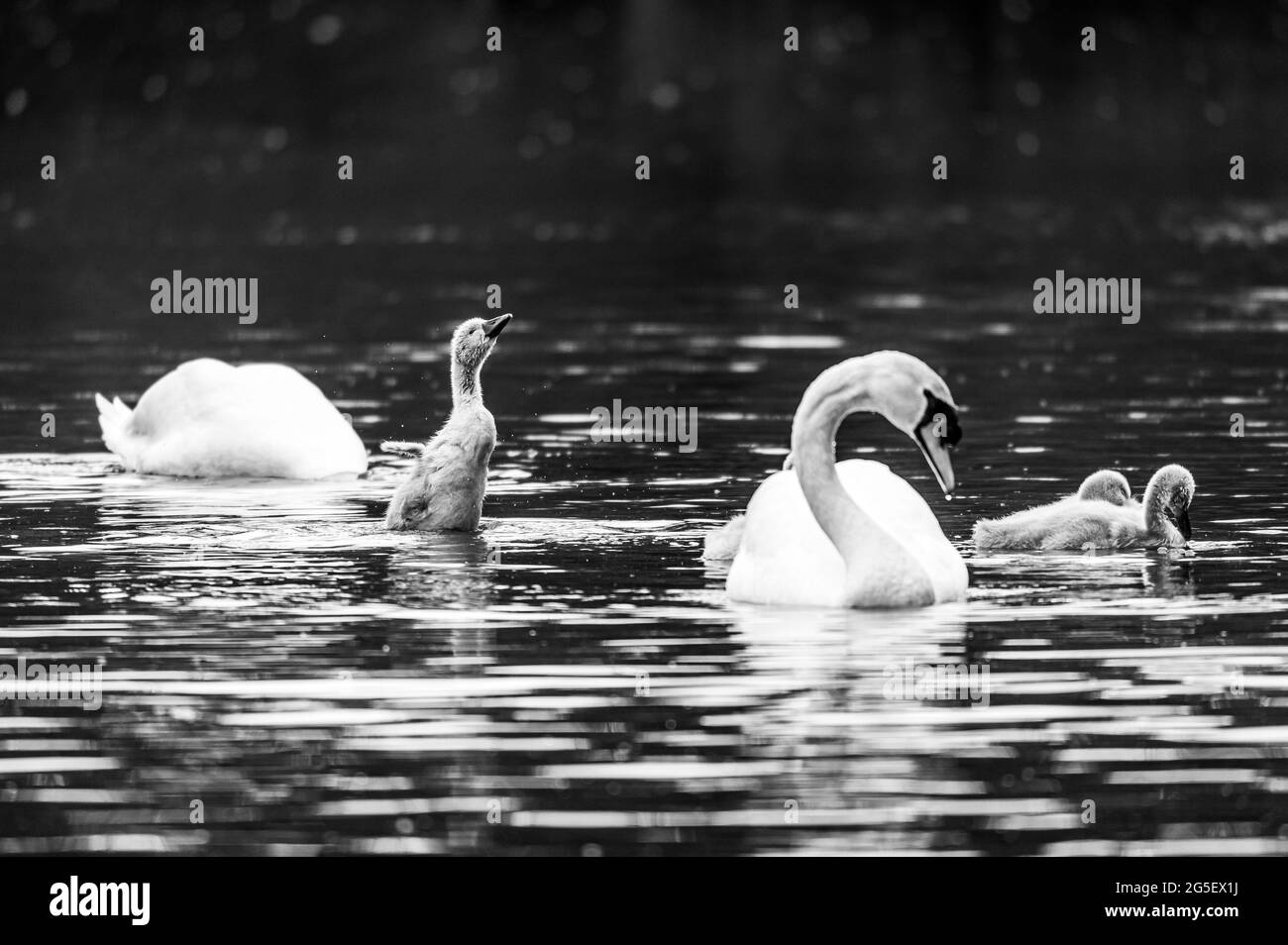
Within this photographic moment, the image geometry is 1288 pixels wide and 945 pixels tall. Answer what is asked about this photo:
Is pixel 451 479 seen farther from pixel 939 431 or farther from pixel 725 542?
pixel 939 431

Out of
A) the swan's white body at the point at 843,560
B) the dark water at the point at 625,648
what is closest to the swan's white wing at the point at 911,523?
the swan's white body at the point at 843,560

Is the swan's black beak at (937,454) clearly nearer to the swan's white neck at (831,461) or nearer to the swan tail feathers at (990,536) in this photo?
the swan's white neck at (831,461)

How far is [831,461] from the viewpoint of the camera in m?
12.7

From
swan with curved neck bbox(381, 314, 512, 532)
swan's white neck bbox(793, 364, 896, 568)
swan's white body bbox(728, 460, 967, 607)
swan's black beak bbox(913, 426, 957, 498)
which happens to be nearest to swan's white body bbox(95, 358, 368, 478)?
swan with curved neck bbox(381, 314, 512, 532)

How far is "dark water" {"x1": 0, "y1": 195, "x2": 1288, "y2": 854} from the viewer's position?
9.23 m

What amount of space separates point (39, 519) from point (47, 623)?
347 centimetres

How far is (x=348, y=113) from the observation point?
70.9 meters

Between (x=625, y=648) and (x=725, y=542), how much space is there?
2.38m

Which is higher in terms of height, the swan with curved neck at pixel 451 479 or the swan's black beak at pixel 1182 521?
the swan with curved neck at pixel 451 479

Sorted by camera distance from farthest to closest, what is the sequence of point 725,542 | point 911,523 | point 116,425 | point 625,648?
point 116,425 < point 725,542 < point 911,523 < point 625,648

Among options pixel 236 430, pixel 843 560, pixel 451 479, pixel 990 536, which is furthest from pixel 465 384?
pixel 843 560

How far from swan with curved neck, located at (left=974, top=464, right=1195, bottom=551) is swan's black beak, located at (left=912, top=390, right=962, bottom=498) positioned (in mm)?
1975

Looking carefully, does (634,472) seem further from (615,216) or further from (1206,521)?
(615,216)

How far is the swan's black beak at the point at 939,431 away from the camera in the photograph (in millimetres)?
12461
